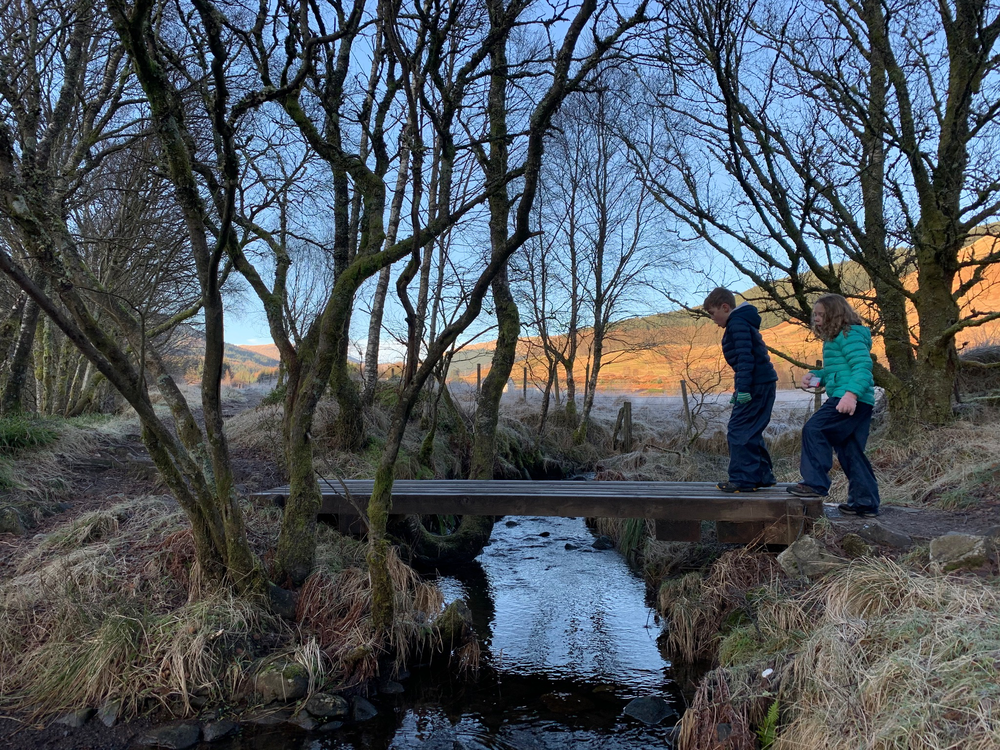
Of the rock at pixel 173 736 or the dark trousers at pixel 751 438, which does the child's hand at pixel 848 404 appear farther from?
the rock at pixel 173 736

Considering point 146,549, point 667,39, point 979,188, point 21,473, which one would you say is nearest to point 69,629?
point 146,549

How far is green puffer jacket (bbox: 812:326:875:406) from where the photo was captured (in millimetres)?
4918

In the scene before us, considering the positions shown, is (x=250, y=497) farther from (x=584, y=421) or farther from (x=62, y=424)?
(x=584, y=421)

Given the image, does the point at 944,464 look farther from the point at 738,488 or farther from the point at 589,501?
the point at 589,501

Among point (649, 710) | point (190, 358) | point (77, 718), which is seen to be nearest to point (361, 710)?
point (77, 718)

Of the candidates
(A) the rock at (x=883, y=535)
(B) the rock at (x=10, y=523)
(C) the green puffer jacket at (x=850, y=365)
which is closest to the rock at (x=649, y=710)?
(A) the rock at (x=883, y=535)

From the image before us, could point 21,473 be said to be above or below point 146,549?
above

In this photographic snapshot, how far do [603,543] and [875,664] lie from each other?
6110 mm

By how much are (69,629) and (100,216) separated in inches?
431

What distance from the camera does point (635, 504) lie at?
568 centimetres

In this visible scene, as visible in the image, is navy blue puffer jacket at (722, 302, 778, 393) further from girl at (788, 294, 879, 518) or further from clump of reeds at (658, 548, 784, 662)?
clump of reeds at (658, 548, 784, 662)

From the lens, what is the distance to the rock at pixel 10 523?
5.81 metres

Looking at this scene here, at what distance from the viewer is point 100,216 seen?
12805 millimetres

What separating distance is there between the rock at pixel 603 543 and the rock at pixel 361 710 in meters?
5.15
